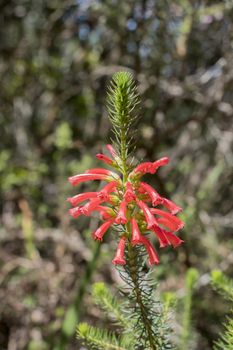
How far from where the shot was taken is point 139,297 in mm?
1396

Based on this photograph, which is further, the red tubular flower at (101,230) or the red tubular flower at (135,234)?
the red tubular flower at (101,230)

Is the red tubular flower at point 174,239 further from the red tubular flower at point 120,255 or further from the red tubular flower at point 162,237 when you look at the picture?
the red tubular flower at point 120,255

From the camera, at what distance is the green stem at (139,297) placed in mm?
1385

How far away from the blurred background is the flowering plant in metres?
1.35

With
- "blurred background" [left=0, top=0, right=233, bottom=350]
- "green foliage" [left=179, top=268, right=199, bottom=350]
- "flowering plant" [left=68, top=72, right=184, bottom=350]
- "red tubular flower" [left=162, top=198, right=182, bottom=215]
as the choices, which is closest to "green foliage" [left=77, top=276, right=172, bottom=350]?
"flowering plant" [left=68, top=72, right=184, bottom=350]

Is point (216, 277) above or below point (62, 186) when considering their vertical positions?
below

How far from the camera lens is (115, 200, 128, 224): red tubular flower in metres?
1.28

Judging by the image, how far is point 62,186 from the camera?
4.44 meters

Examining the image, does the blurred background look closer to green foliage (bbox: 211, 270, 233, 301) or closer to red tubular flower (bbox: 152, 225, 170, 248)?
green foliage (bbox: 211, 270, 233, 301)

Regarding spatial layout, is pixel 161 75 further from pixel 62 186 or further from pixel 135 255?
pixel 135 255

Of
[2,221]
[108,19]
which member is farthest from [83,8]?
[2,221]

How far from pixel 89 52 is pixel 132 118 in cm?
384

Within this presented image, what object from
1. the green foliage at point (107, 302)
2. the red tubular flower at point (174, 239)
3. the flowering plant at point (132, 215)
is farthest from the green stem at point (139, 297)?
the green foliage at point (107, 302)

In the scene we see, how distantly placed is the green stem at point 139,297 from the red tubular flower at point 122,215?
5.2 inches
